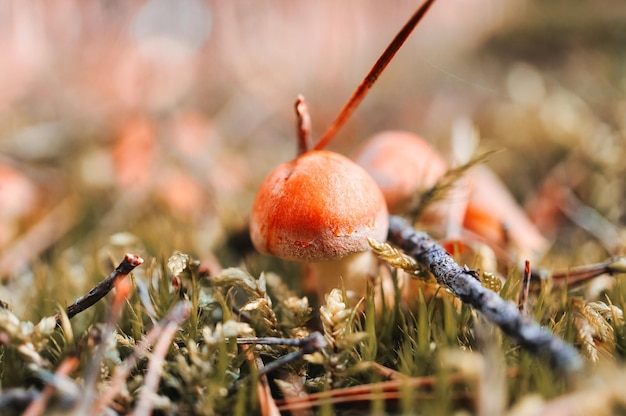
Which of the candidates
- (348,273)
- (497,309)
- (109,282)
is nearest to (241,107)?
(348,273)

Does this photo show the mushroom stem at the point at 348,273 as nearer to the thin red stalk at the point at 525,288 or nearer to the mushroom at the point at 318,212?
the mushroom at the point at 318,212

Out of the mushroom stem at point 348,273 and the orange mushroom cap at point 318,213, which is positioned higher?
the orange mushroom cap at point 318,213

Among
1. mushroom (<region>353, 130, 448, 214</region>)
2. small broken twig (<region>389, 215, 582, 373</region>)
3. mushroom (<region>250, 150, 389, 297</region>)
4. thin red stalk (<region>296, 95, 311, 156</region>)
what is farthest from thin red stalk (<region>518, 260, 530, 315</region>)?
thin red stalk (<region>296, 95, 311, 156</region>)

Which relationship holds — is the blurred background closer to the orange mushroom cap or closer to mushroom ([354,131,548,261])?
mushroom ([354,131,548,261])

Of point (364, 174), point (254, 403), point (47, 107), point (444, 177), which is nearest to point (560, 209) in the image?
point (444, 177)

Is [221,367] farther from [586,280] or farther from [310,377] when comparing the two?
[586,280]

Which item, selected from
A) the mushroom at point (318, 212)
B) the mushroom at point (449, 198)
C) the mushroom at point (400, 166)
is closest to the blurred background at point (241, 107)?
the mushroom at point (449, 198)
